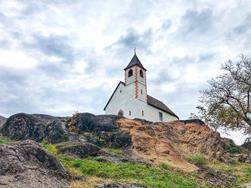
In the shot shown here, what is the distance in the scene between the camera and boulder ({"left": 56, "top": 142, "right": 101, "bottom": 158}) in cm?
2308

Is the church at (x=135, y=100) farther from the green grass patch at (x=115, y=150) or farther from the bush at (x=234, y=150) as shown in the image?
the green grass patch at (x=115, y=150)

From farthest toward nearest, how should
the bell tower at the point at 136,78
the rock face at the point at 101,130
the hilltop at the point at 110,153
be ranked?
the bell tower at the point at 136,78
the rock face at the point at 101,130
the hilltop at the point at 110,153

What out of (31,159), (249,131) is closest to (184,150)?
(249,131)

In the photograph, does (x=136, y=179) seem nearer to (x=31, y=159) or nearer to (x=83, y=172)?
(x=83, y=172)

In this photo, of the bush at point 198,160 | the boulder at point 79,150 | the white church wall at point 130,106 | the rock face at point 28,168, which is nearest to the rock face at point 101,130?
the boulder at point 79,150

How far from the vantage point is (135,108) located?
51938 millimetres

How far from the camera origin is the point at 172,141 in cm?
3256

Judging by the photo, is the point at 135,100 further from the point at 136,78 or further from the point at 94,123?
the point at 94,123

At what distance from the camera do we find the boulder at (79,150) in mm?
23078

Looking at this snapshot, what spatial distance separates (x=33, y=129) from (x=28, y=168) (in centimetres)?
1604

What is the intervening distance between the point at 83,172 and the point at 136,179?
2462 millimetres

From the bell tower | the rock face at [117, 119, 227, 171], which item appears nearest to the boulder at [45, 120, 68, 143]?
the rock face at [117, 119, 227, 171]

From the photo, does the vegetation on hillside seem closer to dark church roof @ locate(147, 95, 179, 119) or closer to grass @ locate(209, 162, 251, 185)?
grass @ locate(209, 162, 251, 185)

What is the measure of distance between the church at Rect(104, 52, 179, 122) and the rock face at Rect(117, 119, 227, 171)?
53.1ft
